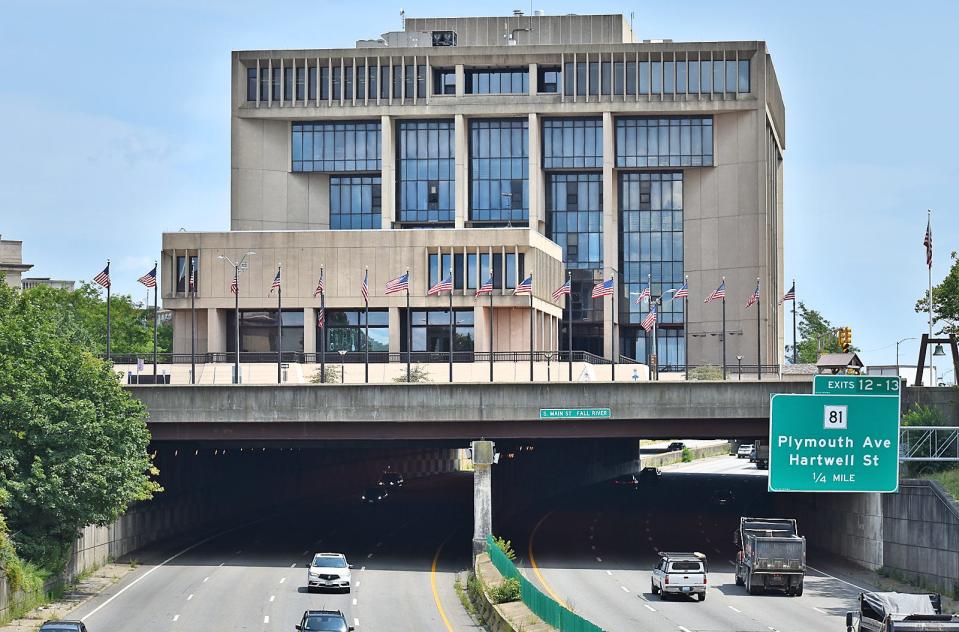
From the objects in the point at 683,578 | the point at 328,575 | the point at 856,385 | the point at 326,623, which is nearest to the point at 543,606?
the point at 326,623

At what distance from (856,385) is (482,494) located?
69.3 ft

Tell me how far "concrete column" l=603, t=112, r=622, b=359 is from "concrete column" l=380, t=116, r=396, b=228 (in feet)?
68.2

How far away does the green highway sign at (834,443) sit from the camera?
2018 inches

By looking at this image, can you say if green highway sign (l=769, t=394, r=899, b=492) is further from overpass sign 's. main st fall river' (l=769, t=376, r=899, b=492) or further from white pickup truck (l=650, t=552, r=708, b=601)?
white pickup truck (l=650, t=552, r=708, b=601)

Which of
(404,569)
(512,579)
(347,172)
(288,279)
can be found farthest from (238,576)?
(347,172)

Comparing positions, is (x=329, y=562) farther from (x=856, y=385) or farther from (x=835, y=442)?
(x=856, y=385)

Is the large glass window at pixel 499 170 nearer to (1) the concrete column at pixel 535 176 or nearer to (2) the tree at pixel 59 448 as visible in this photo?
(1) the concrete column at pixel 535 176

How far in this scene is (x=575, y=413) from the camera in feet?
220

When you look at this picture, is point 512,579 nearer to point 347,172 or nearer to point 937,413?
point 937,413

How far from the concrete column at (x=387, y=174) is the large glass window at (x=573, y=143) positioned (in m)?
15.1

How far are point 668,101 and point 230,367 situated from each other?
184ft

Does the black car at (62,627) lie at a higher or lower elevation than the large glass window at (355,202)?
lower

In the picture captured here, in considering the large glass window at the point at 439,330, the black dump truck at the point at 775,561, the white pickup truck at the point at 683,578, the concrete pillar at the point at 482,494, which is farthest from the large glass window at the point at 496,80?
the white pickup truck at the point at 683,578

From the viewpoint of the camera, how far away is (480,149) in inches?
5650
